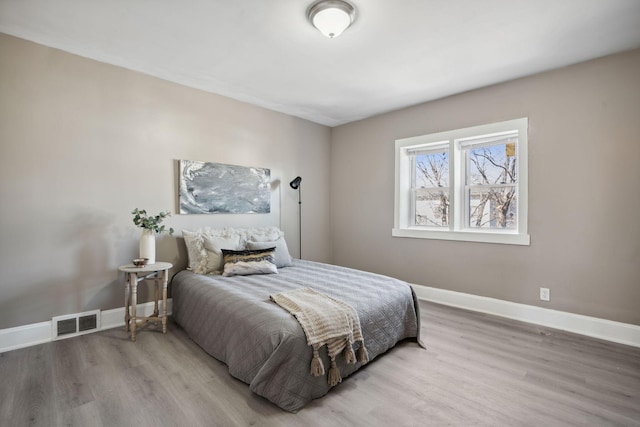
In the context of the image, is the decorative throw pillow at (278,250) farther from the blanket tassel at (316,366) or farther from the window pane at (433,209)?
the window pane at (433,209)

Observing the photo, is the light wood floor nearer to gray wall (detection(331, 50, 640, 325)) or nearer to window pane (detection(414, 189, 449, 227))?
gray wall (detection(331, 50, 640, 325))

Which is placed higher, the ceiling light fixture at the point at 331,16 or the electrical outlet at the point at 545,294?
the ceiling light fixture at the point at 331,16

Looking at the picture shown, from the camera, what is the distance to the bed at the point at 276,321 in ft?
6.08

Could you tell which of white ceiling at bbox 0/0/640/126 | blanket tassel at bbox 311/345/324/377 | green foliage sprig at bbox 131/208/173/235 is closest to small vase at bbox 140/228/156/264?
green foliage sprig at bbox 131/208/173/235

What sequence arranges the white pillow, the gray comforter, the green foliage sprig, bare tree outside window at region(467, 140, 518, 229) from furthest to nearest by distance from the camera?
bare tree outside window at region(467, 140, 518, 229) < the white pillow < the green foliage sprig < the gray comforter

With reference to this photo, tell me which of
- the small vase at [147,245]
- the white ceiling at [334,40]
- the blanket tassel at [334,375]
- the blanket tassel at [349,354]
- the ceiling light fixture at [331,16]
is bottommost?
the blanket tassel at [334,375]

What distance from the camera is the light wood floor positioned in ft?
5.74

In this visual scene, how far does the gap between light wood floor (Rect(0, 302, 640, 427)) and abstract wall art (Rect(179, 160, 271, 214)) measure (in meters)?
1.45

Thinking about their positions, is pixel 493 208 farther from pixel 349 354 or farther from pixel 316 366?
pixel 316 366

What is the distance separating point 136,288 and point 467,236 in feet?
11.6

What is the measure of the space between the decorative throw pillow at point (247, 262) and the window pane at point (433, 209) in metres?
2.15

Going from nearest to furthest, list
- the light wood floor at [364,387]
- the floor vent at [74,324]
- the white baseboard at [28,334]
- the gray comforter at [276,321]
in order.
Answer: the light wood floor at [364,387]
the gray comforter at [276,321]
the white baseboard at [28,334]
the floor vent at [74,324]

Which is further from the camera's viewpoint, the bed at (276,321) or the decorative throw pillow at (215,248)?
the decorative throw pillow at (215,248)

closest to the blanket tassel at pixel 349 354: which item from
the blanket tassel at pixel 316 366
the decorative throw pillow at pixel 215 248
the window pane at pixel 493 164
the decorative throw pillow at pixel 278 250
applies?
the blanket tassel at pixel 316 366
